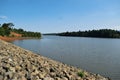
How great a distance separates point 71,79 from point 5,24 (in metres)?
128

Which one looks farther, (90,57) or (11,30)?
(11,30)

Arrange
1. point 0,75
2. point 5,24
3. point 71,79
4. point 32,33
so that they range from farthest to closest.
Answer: point 32,33 < point 5,24 < point 71,79 < point 0,75

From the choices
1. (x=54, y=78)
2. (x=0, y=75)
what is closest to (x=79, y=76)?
(x=54, y=78)

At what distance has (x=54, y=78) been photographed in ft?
45.9

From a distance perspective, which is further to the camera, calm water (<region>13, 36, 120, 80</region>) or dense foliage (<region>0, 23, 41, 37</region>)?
dense foliage (<region>0, 23, 41, 37</region>)

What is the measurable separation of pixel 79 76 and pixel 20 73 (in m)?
5.70

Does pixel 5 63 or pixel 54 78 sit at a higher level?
pixel 5 63

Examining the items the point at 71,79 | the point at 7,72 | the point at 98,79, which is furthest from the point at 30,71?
the point at 98,79

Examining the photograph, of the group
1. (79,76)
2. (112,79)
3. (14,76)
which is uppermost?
(14,76)

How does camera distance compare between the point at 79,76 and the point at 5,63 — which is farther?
the point at 79,76

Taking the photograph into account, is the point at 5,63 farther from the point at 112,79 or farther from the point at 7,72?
the point at 112,79

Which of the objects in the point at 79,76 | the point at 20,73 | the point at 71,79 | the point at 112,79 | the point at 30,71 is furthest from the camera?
the point at 112,79

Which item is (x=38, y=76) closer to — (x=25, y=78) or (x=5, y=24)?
(x=25, y=78)

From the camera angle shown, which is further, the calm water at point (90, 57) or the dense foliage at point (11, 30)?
the dense foliage at point (11, 30)
